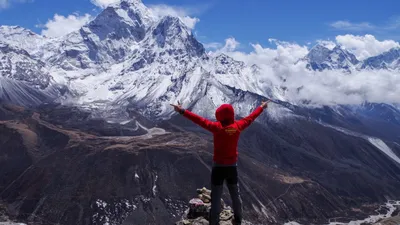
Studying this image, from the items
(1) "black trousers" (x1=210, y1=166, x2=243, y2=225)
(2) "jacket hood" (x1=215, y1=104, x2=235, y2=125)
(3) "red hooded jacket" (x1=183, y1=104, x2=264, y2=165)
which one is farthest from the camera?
(1) "black trousers" (x1=210, y1=166, x2=243, y2=225)

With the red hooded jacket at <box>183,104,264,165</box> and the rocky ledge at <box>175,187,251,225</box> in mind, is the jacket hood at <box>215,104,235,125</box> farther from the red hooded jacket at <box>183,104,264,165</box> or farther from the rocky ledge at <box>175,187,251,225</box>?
the rocky ledge at <box>175,187,251,225</box>

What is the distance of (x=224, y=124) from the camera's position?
51.2 feet

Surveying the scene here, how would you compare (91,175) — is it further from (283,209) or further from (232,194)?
(232,194)

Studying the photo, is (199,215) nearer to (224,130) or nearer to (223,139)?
(223,139)

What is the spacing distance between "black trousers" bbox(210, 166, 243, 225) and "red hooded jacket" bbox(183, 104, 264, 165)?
1.13 ft

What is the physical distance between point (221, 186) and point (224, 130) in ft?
8.09

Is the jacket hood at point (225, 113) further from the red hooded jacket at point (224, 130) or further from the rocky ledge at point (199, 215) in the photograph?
the rocky ledge at point (199, 215)

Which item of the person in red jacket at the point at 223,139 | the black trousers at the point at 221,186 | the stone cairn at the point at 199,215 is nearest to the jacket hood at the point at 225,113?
the person in red jacket at the point at 223,139

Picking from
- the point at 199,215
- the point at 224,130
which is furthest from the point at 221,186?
the point at 199,215

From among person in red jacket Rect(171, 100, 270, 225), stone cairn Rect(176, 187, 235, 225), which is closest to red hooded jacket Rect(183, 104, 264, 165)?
person in red jacket Rect(171, 100, 270, 225)

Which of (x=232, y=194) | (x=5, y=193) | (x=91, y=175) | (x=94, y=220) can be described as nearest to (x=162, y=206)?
(x=94, y=220)

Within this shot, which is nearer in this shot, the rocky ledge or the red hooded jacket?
the red hooded jacket

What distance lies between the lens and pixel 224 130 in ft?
50.0

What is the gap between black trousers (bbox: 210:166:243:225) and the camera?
51.7ft
